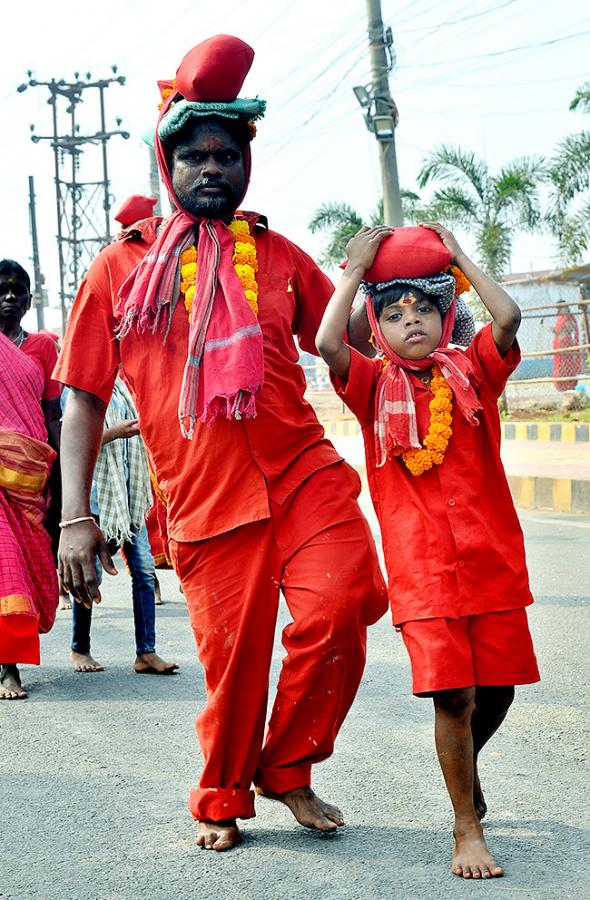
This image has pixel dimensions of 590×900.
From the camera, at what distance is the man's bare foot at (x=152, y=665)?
6625 millimetres

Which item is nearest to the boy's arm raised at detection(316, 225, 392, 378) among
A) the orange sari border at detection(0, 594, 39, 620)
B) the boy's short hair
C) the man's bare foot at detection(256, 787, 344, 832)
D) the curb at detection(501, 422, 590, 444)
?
the boy's short hair

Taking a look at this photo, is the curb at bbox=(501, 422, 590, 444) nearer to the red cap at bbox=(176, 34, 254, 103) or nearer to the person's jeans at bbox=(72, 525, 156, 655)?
the person's jeans at bbox=(72, 525, 156, 655)

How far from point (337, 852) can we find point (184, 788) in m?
0.93

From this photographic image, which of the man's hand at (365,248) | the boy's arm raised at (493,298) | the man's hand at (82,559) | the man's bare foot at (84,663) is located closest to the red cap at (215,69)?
the man's hand at (365,248)

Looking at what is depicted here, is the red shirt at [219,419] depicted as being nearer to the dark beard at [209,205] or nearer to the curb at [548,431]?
the dark beard at [209,205]

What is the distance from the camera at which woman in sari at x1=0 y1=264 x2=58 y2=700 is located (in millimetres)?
6305

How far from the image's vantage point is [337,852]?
3752 millimetres

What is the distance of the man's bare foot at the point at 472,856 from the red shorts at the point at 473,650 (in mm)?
393

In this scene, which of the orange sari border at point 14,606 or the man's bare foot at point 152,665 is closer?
the orange sari border at point 14,606

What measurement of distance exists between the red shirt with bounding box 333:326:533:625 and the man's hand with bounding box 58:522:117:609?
86 cm

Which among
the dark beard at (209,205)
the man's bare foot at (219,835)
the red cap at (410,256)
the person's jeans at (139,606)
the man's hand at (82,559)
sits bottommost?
the man's bare foot at (219,835)

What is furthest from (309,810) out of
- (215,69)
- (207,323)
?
(215,69)

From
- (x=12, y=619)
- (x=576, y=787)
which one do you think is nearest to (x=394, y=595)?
(x=576, y=787)

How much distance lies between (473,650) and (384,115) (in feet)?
43.2
